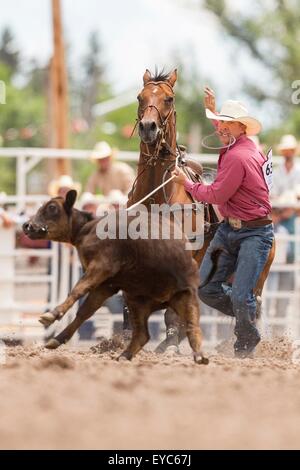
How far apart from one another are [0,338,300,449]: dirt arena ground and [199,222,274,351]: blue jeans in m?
0.95

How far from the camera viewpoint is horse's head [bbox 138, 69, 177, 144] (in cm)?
782

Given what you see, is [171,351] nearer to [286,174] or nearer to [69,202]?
[69,202]

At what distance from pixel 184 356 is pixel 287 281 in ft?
14.3

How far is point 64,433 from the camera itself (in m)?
4.72

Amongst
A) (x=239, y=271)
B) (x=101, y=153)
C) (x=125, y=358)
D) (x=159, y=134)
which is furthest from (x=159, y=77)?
(x=101, y=153)

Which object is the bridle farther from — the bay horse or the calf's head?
the calf's head

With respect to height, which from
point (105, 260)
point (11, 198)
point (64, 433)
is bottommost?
point (64, 433)

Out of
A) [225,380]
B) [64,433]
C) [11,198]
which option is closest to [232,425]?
[64,433]

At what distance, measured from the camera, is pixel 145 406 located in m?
5.29

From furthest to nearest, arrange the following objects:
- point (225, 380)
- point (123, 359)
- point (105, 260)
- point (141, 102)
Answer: point (141, 102)
point (123, 359)
point (105, 260)
point (225, 380)

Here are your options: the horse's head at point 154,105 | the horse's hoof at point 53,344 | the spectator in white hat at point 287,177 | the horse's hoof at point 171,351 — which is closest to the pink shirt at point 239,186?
the horse's head at point 154,105

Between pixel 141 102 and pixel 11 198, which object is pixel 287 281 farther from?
pixel 141 102

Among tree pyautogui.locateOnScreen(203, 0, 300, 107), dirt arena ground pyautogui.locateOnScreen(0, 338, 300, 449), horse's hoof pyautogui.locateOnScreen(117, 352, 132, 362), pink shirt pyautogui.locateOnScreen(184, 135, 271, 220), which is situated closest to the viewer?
dirt arena ground pyautogui.locateOnScreen(0, 338, 300, 449)

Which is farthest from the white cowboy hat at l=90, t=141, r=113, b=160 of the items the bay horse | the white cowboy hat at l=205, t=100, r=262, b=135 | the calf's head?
Answer: the calf's head
